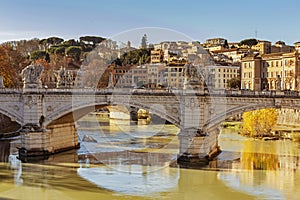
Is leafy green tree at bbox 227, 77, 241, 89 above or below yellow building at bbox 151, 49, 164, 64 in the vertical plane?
below

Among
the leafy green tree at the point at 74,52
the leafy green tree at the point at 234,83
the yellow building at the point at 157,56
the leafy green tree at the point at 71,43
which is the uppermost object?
the leafy green tree at the point at 71,43

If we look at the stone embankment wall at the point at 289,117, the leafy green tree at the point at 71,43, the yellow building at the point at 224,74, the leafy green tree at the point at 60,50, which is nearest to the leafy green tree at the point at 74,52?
the leafy green tree at the point at 60,50

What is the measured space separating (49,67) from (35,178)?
23.3 m

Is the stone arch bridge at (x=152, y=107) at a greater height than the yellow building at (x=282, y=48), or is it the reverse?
the yellow building at (x=282, y=48)

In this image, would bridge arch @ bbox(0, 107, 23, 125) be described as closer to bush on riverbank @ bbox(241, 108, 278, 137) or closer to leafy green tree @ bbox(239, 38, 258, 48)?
bush on riverbank @ bbox(241, 108, 278, 137)

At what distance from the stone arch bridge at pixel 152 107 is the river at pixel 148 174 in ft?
2.45

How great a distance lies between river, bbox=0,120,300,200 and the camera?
39.1ft

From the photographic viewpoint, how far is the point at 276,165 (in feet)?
49.9

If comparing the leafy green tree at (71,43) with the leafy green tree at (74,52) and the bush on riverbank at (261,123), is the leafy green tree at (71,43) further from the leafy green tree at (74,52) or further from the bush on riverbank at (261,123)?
the bush on riverbank at (261,123)

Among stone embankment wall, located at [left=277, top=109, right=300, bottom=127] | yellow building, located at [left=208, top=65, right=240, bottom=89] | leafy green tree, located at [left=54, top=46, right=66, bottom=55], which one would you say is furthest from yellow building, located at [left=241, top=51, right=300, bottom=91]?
leafy green tree, located at [left=54, top=46, right=66, bottom=55]

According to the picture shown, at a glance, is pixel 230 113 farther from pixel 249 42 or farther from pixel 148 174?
pixel 249 42

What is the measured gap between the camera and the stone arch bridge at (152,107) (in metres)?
14.7

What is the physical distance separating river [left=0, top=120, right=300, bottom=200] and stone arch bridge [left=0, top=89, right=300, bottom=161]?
2.45 ft

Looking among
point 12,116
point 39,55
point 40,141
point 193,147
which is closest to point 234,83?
point 39,55
